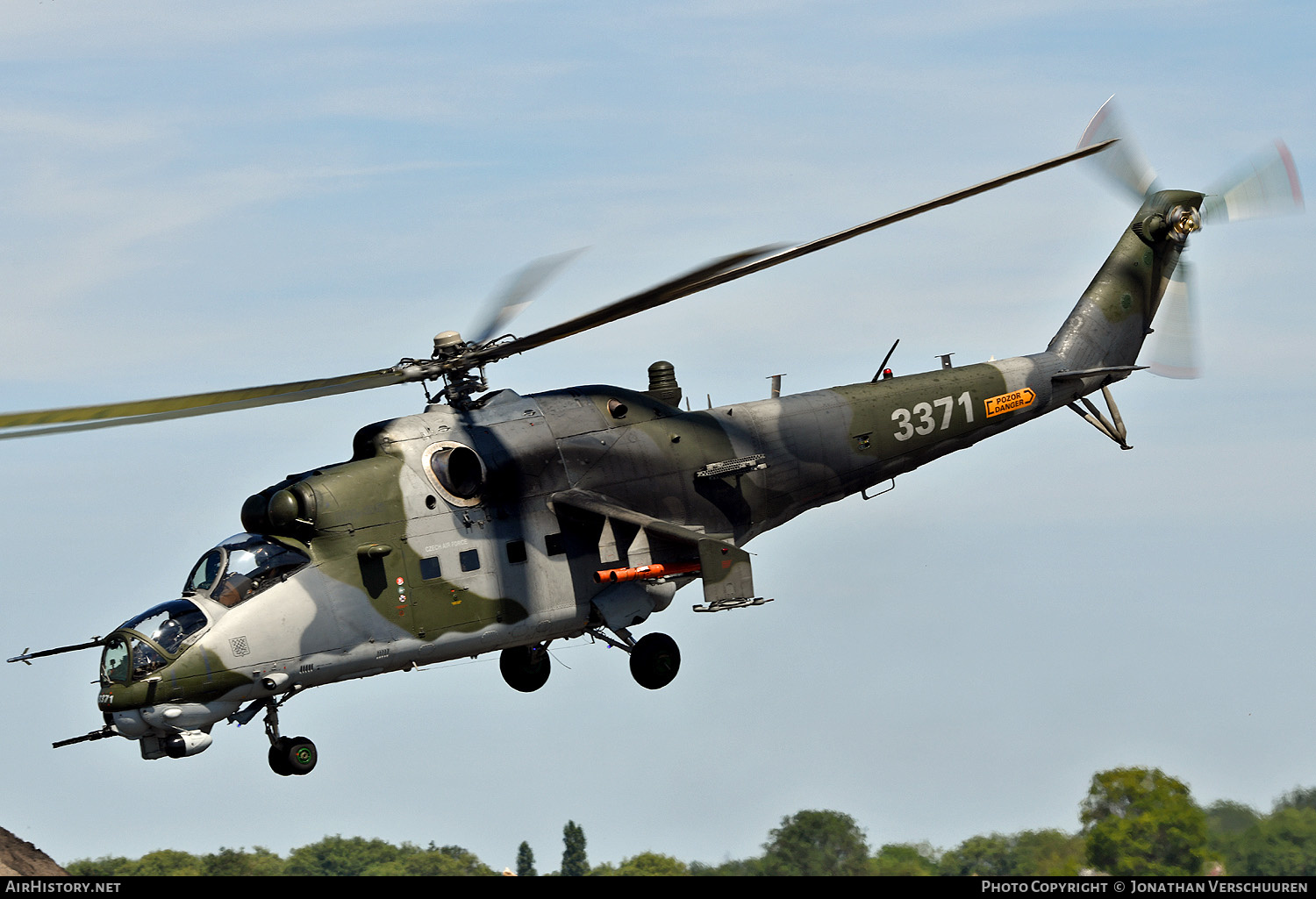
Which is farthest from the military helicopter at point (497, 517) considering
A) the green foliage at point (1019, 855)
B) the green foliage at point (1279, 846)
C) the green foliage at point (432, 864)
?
the green foliage at point (1279, 846)

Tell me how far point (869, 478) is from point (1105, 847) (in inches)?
299

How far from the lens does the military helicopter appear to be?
1972 cm

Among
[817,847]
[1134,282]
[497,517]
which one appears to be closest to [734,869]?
[817,847]

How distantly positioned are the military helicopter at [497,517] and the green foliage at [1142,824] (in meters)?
5.52

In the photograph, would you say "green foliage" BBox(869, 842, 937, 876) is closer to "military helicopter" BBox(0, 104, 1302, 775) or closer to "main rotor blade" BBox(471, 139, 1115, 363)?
"military helicopter" BBox(0, 104, 1302, 775)

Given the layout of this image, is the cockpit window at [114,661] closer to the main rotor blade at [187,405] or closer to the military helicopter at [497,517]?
the military helicopter at [497,517]

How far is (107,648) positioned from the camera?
776 inches

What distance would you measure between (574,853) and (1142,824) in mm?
9386

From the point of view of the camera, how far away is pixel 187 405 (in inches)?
722

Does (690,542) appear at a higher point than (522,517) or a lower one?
lower

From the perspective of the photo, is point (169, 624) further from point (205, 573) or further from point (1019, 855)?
point (1019, 855)
